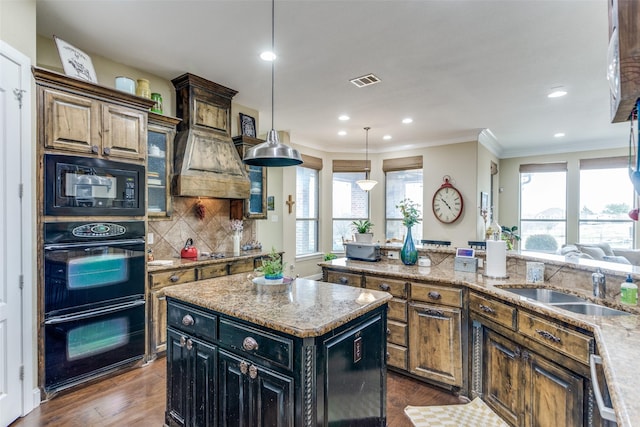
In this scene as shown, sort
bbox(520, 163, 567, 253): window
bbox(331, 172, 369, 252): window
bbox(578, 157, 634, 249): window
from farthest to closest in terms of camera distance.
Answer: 1. bbox(331, 172, 369, 252): window
2. bbox(520, 163, 567, 253): window
3. bbox(578, 157, 634, 249): window

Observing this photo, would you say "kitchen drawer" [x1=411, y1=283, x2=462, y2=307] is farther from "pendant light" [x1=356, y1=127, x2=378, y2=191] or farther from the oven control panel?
"pendant light" [x1=356, y1=127, x2=378, y2=191]

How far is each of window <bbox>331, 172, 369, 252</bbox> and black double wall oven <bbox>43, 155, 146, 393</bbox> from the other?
15.7 feet

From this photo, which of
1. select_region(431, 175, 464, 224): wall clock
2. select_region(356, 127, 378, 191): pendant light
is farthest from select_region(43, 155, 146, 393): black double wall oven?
select_region(431, 175, 464, 224): wall clock

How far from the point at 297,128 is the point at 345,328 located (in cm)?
466

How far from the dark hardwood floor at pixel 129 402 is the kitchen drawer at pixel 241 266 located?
48.8 inches

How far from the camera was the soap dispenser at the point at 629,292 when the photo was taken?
190 cm

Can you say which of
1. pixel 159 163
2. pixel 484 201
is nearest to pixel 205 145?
pixel 159 163

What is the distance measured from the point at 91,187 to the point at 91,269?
0.67 metres

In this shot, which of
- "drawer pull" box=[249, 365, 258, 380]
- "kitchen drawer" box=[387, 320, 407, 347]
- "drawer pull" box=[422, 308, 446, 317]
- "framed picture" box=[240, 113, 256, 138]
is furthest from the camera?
"framed picture" box=[240, 113, 256, 138]

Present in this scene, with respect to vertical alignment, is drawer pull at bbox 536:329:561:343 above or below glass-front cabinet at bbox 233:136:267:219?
below

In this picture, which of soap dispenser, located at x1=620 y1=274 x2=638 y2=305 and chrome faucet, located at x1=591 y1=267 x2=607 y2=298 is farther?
chrome faucet, located at x1=591 y1=267 x2=607 y2=298

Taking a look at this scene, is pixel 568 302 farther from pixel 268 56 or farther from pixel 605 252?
pixel 605 252

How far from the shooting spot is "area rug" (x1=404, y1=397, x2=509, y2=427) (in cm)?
229

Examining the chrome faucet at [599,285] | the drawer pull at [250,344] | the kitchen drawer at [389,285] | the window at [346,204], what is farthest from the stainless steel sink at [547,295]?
the window at [346,204]
